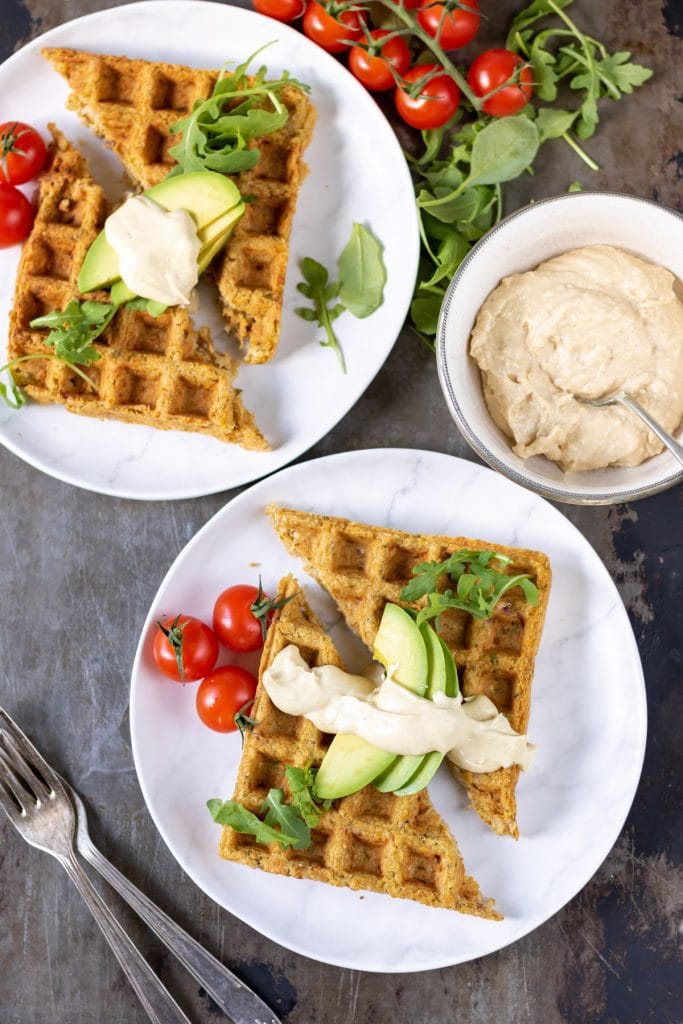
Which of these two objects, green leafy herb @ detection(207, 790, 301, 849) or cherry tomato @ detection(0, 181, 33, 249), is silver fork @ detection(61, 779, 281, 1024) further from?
cherry tomato @ detection(0, 181, 33, 249)

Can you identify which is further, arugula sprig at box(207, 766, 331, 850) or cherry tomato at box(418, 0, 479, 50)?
cherry tomato at box(418, 0, 479, 50)

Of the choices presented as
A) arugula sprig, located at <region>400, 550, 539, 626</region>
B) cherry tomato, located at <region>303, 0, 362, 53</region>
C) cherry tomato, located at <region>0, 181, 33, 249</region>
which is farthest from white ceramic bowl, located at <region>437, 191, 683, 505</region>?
cherry tomato, located at <region>0, 181, 33, 249</region>

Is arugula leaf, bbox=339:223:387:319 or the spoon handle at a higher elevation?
arugula leaf, bbox=339:223:387:319

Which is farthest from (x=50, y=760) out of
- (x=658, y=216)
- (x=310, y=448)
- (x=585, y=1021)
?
(x=658, y=216)

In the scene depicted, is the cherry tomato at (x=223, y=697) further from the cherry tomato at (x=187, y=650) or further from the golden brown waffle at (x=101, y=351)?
the golden brown waffle at (x=101, y=351)

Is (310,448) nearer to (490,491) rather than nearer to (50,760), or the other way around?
A: (490,491)

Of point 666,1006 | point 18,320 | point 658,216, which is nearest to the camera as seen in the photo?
point 658,216

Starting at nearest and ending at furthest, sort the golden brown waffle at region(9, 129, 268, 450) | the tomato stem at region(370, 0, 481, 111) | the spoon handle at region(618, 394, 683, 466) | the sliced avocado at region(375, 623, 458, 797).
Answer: the spoon handle at region(618, 394, 683, 466) < the sliced avocado at region(375, 623, 458, 797) < the tomato stem at region(370, 0, 481, 111) < the golden brown waffle at region(9, 129, 268, 450)
